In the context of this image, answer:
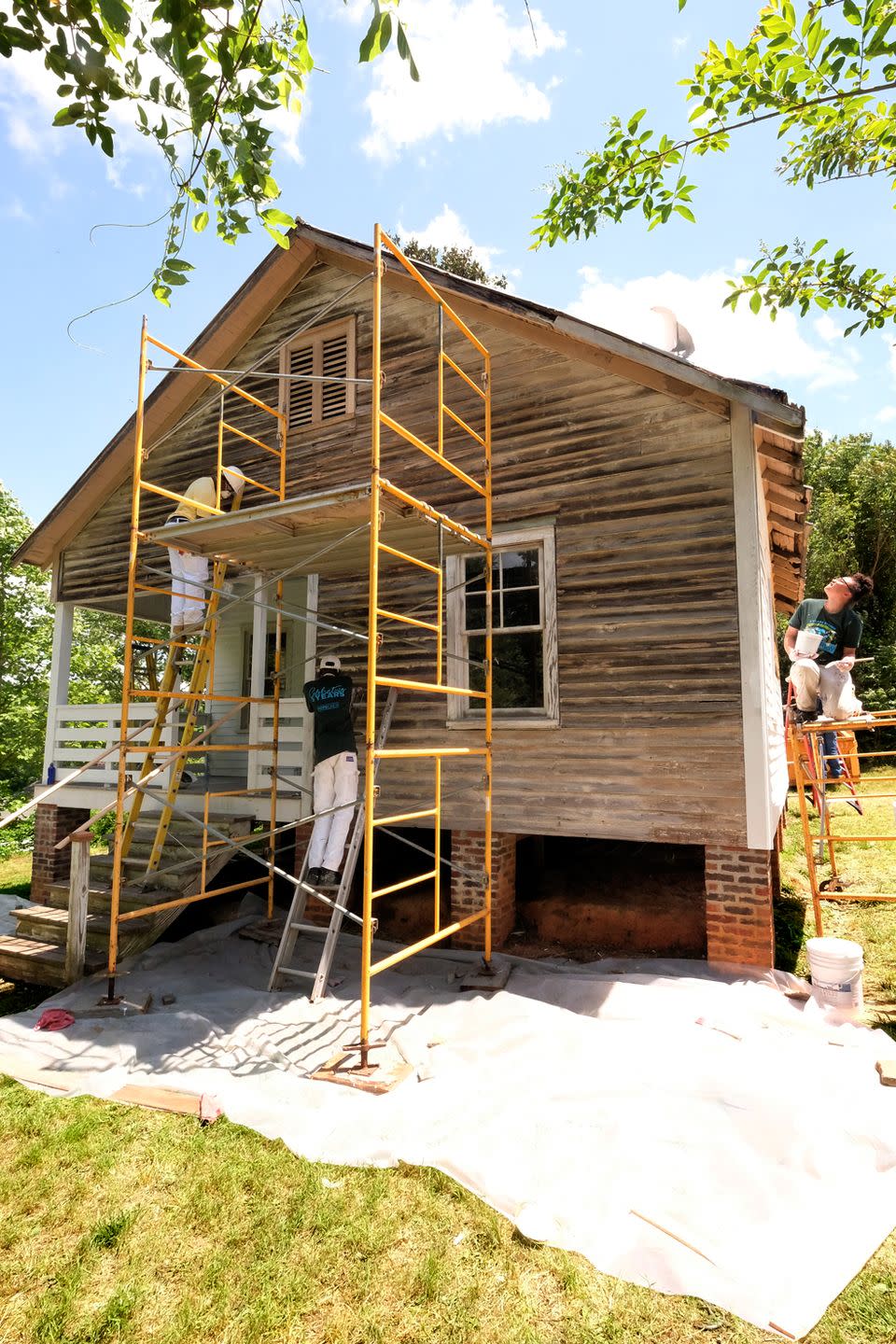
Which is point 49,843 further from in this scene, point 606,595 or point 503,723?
point 606,595

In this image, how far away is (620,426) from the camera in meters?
7.43

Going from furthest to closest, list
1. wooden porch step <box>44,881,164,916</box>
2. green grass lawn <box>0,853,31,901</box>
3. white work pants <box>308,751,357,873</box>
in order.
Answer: green grass lawn <box>0,853,31,901</box>
wooden porch step <box>44,881,164,916</box>
white work pants <box>308,751,357,873</box>

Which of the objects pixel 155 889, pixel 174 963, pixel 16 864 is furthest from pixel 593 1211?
pixel 16 864

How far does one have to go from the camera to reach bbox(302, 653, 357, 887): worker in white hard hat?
22.4ft

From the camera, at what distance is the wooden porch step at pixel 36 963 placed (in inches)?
257

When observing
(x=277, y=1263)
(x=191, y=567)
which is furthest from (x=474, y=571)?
(x=277, y=1263)

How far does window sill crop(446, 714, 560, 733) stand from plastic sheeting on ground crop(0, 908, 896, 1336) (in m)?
2.37

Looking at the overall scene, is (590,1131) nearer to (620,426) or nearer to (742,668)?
(742,668)

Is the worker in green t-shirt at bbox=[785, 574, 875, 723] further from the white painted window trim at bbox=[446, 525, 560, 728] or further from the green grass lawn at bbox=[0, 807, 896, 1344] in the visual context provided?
the green grass lawn at bbox=[0, 807, 896, 1344]

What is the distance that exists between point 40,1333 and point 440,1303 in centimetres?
159

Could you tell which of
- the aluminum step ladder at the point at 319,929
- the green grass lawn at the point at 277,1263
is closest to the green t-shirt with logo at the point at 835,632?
the aluminum step ladder at the point at 319,929

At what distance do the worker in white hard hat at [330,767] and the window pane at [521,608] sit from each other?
8.77 feet

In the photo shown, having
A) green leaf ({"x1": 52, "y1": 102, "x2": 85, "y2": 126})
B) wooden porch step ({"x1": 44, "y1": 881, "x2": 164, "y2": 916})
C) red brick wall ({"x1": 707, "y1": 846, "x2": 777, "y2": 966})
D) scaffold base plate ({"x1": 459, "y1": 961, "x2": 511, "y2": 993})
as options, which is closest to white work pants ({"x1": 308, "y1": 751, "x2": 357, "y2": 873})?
scaffold base plate ({"x1": 459, "y1": 961, "x2": 511, "y2": 993})

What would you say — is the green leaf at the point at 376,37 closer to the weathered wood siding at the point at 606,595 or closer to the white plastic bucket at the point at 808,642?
the weathered wood siding at the point at 606,595
